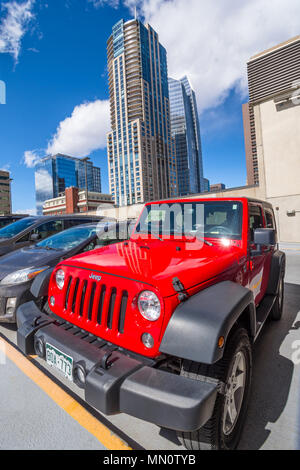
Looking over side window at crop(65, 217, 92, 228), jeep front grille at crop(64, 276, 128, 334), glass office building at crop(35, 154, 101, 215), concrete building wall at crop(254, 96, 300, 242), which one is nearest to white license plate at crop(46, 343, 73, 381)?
jeep front grille at crop(64, 276, 128, 334)

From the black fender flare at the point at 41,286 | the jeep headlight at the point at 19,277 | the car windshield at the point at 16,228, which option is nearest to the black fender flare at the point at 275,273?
the black fender flare at the point at 41,286

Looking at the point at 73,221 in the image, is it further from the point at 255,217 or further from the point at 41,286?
the point at 255,217

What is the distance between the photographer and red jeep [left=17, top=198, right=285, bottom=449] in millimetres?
1313

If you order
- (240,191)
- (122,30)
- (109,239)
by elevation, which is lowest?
(109,239)

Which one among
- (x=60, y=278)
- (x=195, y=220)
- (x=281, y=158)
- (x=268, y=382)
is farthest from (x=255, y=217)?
(x=281, y=158)

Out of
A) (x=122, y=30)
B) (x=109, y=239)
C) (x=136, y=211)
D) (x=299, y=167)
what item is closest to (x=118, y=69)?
(x=122, y=30)

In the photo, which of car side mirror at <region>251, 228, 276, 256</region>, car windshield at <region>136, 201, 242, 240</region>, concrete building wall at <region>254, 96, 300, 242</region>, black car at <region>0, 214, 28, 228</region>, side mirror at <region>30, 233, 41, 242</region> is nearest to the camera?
car side mirror at <region>251, 228, 276, 256</region>

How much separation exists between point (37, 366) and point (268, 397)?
92.4 inches

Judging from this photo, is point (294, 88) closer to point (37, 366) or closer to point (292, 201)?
point (292, 201)

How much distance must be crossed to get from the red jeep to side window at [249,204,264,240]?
206 mm

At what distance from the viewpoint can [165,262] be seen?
2.02 metres

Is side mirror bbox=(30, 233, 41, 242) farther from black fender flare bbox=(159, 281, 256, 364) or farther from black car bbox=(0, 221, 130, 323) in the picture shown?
black fender flare bbox=(159, 281, 256, 364)

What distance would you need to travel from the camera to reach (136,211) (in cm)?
2450

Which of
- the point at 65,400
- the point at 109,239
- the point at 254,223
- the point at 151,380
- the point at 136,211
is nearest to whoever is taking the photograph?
the point at 151,380
